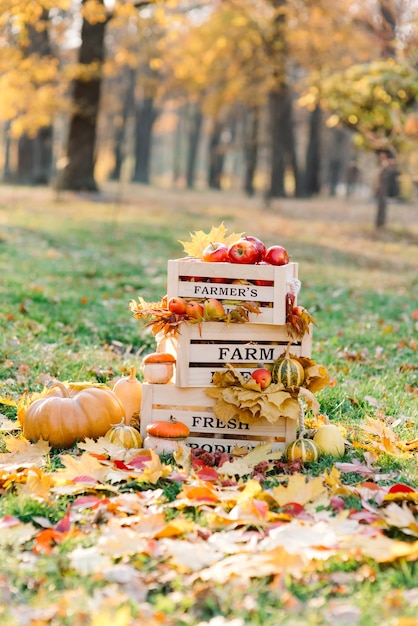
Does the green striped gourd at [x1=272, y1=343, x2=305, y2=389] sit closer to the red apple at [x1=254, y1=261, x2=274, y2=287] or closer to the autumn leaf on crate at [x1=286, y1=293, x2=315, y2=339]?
the autumn leaf on crate at [x1=286, y1=293, x2=315, y2=339]

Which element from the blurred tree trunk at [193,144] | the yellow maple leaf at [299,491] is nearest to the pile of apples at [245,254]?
the yellow maple leaf at [299,491]

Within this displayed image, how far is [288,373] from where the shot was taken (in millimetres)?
3932

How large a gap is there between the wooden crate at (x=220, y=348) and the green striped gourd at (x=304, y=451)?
18.0 inches

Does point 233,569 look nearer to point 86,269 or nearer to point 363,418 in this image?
point 363,418

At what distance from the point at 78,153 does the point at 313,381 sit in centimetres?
1869

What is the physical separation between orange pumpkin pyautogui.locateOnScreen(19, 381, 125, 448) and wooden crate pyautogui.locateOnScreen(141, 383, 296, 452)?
21 centimetres

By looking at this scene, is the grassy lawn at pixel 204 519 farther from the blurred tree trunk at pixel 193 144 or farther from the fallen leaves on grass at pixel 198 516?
the blurred tree trunk at pixel 193 144

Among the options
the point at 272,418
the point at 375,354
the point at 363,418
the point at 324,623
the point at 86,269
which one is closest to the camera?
the point at 324,623

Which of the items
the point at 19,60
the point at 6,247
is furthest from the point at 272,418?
the point at 19,60

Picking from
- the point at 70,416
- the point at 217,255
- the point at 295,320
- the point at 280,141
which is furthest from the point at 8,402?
the point at 280,141

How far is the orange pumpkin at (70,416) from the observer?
3920mm

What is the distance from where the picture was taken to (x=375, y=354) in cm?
629

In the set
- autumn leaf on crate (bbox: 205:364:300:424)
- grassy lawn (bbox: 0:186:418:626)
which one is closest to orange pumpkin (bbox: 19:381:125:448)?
grassy lawn (bbox: 0:186:418:626)

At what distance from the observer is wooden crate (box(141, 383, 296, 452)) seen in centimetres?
397
